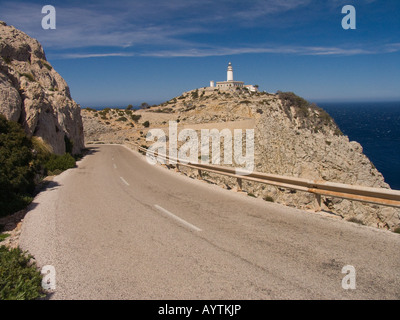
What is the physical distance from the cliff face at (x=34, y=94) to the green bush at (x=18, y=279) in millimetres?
14537

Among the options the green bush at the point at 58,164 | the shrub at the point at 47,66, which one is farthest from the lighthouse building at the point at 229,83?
the green bush at the point at 58,164

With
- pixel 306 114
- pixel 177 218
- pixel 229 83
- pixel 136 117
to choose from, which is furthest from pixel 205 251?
pixel 229 83

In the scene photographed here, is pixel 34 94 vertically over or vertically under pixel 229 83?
under

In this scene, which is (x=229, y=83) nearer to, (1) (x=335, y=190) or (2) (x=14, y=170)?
(2) (x=14, y=170)

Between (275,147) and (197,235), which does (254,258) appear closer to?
(197,235)

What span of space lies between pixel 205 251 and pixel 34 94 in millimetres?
20982

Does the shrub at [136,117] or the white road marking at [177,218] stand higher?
the shrub at [136,117]

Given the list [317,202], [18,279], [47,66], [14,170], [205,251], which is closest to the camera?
[18,279]

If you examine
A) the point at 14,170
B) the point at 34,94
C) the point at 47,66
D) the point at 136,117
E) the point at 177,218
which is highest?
the point at 47,66

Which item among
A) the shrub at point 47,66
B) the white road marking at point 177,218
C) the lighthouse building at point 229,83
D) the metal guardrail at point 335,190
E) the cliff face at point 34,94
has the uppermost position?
the lighthouse building at point 229,83

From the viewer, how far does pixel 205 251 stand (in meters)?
5.43

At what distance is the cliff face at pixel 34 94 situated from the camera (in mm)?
18641

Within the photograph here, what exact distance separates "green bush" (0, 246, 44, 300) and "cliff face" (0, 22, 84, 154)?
14537 mm

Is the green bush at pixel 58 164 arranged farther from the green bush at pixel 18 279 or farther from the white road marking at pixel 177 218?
the green bush at pixel 18 279
